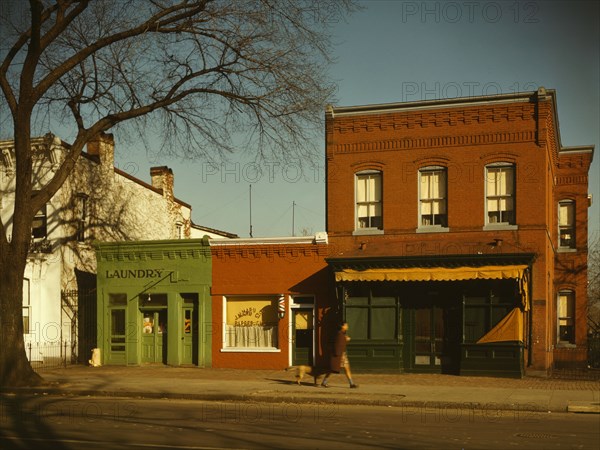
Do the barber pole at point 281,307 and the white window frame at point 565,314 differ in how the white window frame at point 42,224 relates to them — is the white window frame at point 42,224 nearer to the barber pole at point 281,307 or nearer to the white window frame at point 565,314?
the barber pole at point 281,307

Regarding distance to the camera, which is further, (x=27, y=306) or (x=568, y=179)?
(x=568, y=179)

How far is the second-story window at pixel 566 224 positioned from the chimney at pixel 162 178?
1881 centimetres

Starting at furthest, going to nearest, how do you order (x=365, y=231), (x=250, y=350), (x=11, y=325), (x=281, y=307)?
(x=250, y=350)
(x=281, y=307)
(x=365, y=231)
(x=11, y=325)

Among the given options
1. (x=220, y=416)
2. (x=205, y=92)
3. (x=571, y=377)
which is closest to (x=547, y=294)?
(x=571, y=377)

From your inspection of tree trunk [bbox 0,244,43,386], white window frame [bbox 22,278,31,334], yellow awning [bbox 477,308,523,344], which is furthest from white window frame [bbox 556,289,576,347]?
white window frame [bbox 22,278,31,334]

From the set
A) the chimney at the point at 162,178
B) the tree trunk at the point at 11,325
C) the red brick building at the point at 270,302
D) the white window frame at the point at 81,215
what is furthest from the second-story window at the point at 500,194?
the chimney at the point at 162,178

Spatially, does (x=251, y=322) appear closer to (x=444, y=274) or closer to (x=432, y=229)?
(x=432, y=229)

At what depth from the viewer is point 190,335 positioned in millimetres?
28516

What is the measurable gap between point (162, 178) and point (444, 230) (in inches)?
699

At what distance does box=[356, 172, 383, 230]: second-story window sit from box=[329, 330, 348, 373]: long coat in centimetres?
689

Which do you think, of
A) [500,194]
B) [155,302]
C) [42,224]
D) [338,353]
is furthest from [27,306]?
[500,194]

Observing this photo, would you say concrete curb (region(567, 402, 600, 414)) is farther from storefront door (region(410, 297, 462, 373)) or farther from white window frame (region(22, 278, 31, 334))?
white window frame (region(22, 278, 31, 334))

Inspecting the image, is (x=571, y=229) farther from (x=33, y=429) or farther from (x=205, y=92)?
(x=33, y=429)

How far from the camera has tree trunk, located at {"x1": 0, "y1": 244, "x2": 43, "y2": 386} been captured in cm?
2153
